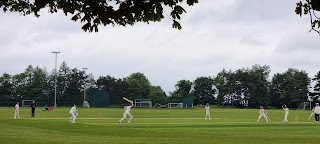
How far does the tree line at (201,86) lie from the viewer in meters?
155

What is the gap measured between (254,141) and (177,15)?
15.9 metres

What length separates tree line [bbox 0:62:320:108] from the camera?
155 metres

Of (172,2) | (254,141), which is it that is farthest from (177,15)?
(254,141)

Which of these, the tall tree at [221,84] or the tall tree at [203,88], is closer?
the tall tree at [221,84]

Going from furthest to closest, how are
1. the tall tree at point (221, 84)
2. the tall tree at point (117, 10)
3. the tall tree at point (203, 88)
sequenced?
1. the tall tree at point (203, 88)
2. the tall tree at point (221, 84)
3. the tall tree at point (117, 10)

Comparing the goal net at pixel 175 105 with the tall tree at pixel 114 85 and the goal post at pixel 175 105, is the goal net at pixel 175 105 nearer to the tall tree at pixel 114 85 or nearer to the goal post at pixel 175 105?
the goal post at pixel 175 105

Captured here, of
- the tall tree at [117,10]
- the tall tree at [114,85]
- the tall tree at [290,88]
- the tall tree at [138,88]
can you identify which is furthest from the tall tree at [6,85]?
the tall tree at [117,10]

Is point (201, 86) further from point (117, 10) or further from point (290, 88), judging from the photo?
point (117, 10)

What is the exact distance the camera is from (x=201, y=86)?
179875 mm

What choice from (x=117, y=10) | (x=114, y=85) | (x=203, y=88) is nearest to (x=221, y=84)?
(x=203, y=88)

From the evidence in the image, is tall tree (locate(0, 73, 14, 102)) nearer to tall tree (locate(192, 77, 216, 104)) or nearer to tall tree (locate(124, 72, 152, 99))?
tall tree (locate(124, 72, 152, 99))

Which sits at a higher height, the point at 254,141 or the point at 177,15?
the point at 177,15

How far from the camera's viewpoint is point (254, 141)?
23641mm

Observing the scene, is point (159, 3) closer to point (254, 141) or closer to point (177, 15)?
point (177, 15)
